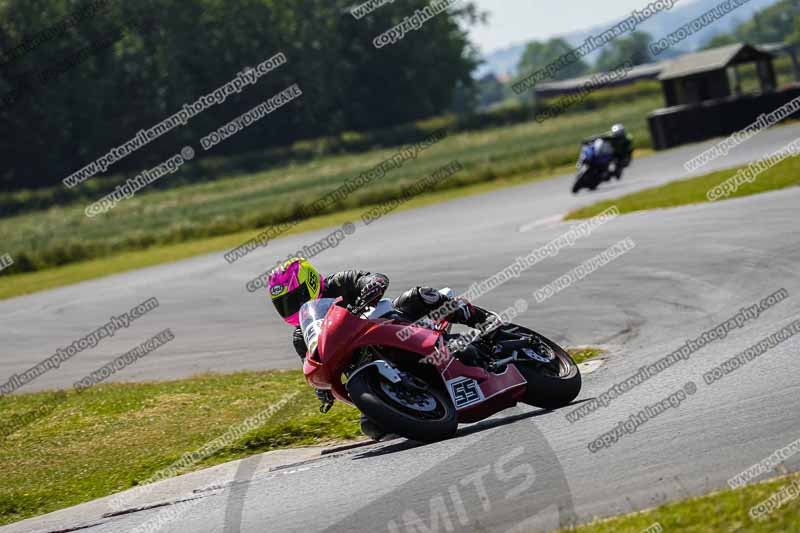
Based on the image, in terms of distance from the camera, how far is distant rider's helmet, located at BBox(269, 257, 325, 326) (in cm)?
816

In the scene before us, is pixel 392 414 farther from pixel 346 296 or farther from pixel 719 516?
pixel 719 516

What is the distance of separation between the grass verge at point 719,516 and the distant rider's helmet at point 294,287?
3.53m

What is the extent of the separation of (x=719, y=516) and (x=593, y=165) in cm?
2349

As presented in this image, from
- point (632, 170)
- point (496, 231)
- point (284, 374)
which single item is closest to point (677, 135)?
point (632, 170)

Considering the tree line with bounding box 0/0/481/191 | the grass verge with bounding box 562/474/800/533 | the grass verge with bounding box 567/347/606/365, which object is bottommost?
the grass verge with bounding box 567/347/606/365

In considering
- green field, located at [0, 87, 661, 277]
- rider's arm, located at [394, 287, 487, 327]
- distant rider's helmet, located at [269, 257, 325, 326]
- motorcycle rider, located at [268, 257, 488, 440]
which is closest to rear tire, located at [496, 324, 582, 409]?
motorcycle rider, located at [268, 257, 488, 440]

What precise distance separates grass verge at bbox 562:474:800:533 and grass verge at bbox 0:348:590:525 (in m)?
4.31

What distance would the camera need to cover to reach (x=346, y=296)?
820cm

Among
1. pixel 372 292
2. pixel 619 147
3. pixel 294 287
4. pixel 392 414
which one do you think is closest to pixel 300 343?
pixel 294 287

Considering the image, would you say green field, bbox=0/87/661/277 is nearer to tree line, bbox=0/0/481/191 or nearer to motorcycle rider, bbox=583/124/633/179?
motorcycle rider, bbox=583/124/633/179

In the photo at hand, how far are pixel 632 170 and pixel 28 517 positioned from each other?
84.1ft

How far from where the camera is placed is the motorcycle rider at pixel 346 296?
8.00 m

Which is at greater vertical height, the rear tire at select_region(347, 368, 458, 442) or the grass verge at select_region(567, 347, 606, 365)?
the rear tire at select_region(347, 368, 458, 442)

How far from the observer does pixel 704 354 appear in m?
9.20
